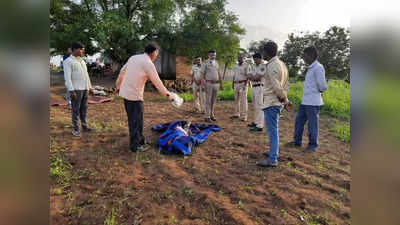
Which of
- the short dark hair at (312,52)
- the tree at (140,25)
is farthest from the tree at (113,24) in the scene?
the short dark hair at (312,52)

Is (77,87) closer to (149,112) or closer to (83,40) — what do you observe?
(149,112)

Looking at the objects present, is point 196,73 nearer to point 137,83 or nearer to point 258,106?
point 258,106

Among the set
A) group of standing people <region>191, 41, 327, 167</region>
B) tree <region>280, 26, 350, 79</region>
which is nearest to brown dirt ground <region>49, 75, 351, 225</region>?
group of standing people <region>191, 41, 327, 167</region>

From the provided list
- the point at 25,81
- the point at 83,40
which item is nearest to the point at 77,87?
the point at 25,81

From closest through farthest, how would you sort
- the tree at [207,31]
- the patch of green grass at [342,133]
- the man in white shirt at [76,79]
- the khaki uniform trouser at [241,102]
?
the man in white shirt at [76,79] < the patch of green grass at [342,133] < the khaki uniform trouser at [241,102] < the tree at [207,31]

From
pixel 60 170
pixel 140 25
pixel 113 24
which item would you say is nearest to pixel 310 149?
pixel 60 170

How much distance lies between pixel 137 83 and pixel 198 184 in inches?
69.8

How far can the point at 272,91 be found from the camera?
318cm

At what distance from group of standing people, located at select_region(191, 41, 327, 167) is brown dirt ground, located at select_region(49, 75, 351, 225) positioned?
15.7 inches

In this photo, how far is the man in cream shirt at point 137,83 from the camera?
137 inches

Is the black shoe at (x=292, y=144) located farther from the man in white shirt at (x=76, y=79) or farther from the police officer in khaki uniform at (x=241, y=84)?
the man in white shirt at (x=76, y=79)

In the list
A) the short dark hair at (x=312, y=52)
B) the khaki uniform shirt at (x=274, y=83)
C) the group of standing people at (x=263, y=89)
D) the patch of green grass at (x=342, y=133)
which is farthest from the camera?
the patch of green grass at (x=342, y=133)

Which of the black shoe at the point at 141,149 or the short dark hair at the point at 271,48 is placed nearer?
the short dark hair at the point at 271,48

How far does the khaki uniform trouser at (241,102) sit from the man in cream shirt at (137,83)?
3.12 meters
